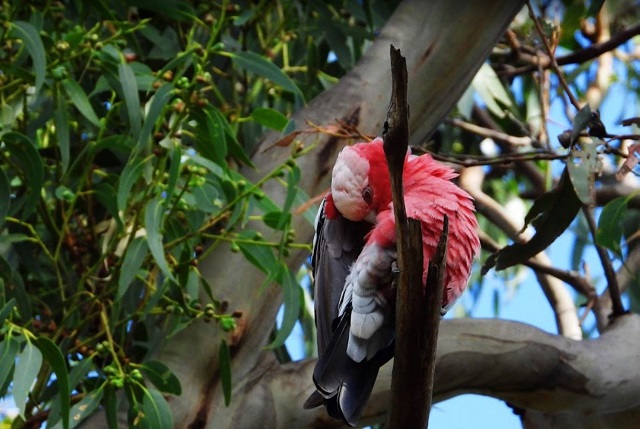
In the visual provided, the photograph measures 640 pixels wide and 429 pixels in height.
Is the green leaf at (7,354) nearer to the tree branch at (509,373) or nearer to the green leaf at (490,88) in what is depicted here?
the tree branch at (509,373)

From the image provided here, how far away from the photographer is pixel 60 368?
5.72 feet

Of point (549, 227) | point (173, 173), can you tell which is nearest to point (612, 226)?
point (549, 227)

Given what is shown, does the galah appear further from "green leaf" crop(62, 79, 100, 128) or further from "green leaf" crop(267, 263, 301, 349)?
"green leaf" crop(62, 79, 100, 128)

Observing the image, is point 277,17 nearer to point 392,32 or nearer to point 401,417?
point 392,32

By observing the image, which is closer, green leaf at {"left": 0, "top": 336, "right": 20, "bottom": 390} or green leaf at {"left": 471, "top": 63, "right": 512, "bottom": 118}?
green leaf at {"left": 0, "top": 336, "right": 20, "bottom": 390}

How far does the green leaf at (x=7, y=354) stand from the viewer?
1.72 meters

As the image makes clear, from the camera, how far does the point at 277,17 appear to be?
260 cm

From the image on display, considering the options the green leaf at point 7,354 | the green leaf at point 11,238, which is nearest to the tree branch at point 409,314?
→ the green leaf at point 7,354

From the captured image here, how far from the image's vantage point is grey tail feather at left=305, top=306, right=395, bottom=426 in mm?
1450

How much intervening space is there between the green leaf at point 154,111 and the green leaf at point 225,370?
38cm

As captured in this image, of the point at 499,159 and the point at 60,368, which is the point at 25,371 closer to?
the point at 60,368

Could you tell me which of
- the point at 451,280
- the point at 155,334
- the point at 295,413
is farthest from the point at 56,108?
the point at 451,280

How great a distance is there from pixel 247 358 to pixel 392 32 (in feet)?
2.45

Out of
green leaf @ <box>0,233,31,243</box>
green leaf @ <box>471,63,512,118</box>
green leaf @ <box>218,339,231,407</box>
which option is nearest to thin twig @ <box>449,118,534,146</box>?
green leaf @ <box>471,63,512,118</box>
